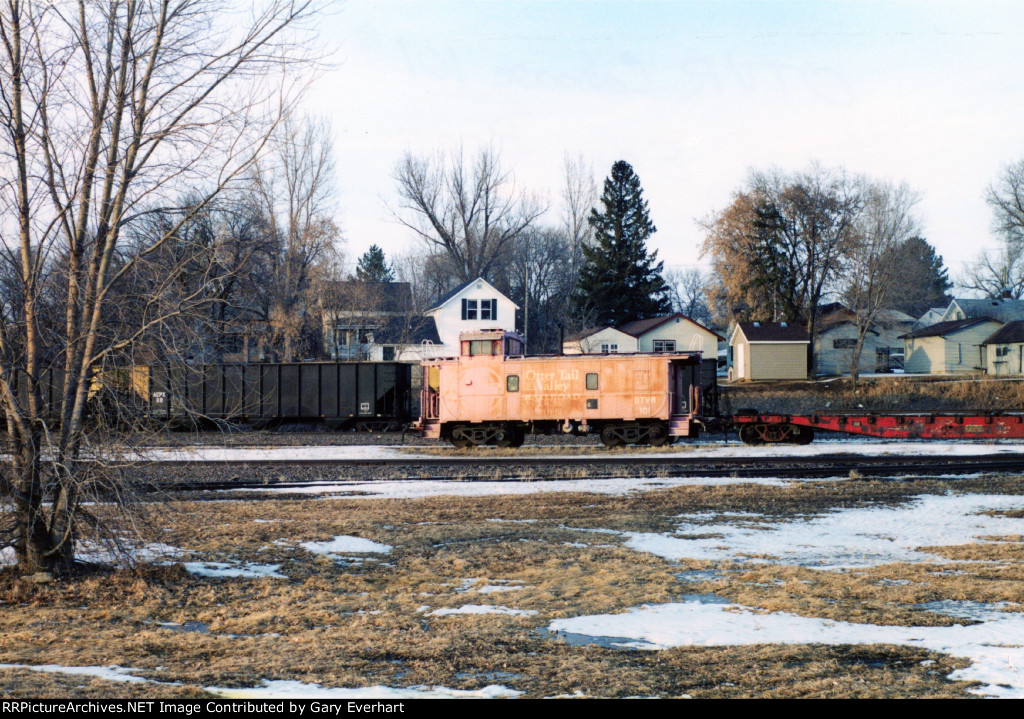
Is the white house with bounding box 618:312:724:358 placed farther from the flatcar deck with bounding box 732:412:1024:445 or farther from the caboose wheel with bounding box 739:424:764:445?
→ the flatcar deck with bounding box 732:412:1024:445

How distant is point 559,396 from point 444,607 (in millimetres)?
20228

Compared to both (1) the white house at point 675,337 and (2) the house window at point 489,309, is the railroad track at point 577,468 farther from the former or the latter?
(1) the white house at point 675,337

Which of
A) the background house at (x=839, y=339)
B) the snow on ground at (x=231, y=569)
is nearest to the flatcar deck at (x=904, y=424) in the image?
the snow on ground at (x=231, y=569)

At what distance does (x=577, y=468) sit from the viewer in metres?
21.2

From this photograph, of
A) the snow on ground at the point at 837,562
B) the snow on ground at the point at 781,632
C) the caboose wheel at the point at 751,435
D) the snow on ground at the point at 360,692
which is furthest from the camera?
the caboose wheel at the point at 751,435

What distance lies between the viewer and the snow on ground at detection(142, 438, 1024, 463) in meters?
24.9

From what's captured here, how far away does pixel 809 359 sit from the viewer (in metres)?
64.2

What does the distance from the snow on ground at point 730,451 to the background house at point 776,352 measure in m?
33.1

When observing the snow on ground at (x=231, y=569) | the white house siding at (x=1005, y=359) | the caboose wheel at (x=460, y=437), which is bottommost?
the snow on ground at (x=231, y=569)

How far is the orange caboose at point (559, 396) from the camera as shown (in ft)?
92.3

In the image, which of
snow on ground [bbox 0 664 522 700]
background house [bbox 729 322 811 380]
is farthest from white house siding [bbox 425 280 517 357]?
snow on ground [bbox 0 664 522 700]

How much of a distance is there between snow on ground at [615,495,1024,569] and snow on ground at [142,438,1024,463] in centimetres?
972

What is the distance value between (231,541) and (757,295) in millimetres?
61888

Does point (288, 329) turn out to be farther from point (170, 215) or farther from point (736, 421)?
point (170, 215)
